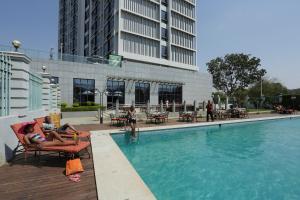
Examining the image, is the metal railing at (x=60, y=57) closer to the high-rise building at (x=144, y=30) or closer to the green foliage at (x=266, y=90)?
the high-rise building at (x=144, y=30)

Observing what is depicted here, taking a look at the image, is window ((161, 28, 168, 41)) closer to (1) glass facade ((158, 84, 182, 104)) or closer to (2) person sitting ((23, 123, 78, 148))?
(1) glass facade ((158, 84, 182, 104))

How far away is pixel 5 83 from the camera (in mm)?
7227


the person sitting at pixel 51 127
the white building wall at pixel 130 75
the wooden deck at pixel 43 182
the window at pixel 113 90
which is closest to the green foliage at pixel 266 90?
the white building wall at pixel 130 75

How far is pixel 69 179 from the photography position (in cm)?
515

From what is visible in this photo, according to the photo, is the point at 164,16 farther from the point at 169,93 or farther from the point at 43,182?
the point at 43,182

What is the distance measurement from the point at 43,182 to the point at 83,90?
28920 mm

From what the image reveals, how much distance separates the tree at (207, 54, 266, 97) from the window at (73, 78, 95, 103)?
3719 centimetres

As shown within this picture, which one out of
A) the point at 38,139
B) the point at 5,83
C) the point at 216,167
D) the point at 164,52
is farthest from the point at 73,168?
the point at 164,52

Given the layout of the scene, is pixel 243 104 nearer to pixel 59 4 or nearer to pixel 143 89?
pixel 143 89

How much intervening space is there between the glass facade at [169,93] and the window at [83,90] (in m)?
13.5

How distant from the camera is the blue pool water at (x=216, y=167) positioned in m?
5.73

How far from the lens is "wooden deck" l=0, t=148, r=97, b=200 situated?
14.2 feet

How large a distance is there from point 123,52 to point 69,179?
36.8 meters

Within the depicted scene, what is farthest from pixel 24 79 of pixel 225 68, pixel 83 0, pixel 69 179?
pixel 83 0
